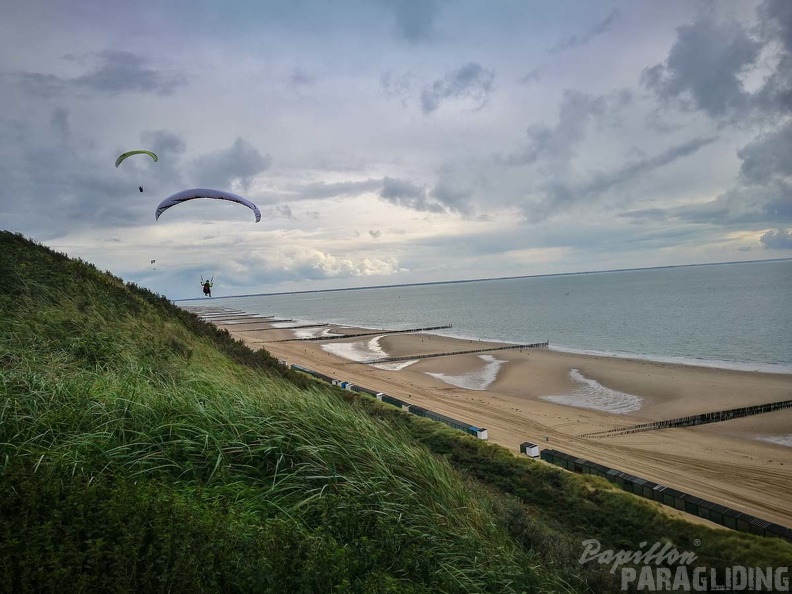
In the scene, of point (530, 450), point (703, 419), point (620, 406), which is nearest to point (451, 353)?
point (620, 406)

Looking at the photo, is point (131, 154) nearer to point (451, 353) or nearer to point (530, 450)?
point (530, 450)

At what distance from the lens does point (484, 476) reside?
1438cm

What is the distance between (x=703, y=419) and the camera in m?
25.6

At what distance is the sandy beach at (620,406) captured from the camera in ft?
58.7

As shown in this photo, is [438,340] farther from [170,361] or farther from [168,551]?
[168,551]

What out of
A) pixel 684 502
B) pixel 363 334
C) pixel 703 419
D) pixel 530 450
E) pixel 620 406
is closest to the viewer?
pixel 684 502

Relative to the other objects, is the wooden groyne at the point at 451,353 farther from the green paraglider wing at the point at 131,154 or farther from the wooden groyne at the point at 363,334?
the green paraglider wing at the point at 131,154

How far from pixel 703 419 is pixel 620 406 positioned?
4383 millimetres

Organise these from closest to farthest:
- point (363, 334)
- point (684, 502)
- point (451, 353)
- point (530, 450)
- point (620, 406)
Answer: point (684, 502), point (530, 450), point (620, 406), point (451, 353), point (363, 334)

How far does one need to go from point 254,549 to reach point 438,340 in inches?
2400

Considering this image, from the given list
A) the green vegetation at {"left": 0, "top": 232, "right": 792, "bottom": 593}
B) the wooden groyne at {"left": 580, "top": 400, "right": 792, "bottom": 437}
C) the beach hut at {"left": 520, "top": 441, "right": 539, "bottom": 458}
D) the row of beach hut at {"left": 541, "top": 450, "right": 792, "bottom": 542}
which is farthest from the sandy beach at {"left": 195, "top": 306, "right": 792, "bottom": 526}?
the green vegetation at {"left": 0, "top": 232, "right": 792, "bottom": 593}

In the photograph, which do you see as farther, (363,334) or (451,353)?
(363,334)

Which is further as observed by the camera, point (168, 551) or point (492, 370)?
point (492, 370)

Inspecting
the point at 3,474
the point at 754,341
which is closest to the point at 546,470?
the point at 3,474
